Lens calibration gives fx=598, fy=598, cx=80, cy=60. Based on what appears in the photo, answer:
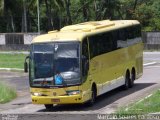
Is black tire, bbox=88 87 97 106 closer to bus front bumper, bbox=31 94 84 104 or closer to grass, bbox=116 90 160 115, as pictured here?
bus front bumper, bbox=31 94 84 104

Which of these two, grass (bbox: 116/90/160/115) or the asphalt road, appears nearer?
the asphalt road

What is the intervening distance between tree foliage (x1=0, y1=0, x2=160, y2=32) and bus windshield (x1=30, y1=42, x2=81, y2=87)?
5942 centimetres

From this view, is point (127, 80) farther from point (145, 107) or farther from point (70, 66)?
point (145, 107)

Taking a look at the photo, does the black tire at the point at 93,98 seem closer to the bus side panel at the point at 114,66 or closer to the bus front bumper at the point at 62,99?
the bus side panel at the point at 114,66

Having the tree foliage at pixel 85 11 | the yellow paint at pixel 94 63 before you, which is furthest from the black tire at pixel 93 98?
the tree foliage at pixel 85 11

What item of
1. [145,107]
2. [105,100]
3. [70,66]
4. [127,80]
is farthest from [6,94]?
[145,107]

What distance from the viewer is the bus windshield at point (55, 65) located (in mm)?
20641

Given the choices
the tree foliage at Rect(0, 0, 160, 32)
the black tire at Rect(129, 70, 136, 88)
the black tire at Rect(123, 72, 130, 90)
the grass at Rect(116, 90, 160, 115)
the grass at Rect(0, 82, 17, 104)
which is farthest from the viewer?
the tree foliage at Rect(0, 0, 160, 32)

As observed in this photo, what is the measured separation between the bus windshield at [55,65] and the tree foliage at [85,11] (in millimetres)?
59417

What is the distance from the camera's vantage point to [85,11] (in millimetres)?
94688

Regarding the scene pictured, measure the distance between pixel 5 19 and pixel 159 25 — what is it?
27276 mm

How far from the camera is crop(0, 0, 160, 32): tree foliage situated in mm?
84312

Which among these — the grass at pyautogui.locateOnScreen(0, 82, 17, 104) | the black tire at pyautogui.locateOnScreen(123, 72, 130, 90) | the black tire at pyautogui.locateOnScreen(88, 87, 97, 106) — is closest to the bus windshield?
the black tire at pyautogui.locateOnScreen(88, 87, 97, 106)

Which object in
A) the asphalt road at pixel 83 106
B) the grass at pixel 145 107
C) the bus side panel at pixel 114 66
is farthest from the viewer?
the bus side panel at pixel 114 66
